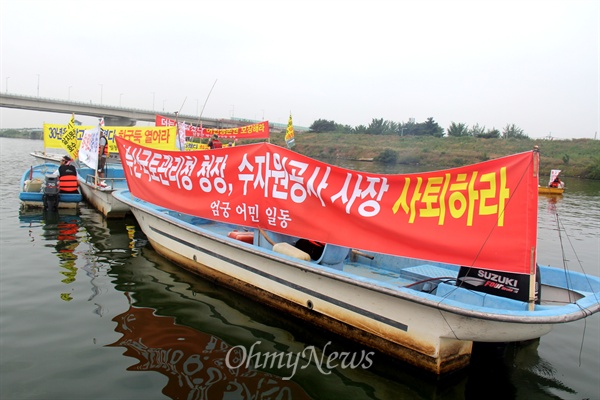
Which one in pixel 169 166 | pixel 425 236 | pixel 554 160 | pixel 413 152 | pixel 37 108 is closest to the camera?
pixel 425 236

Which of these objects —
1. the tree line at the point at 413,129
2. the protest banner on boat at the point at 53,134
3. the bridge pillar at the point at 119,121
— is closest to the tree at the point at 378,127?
the tree line at the point at 413,129

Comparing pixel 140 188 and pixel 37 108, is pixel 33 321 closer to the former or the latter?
pixel 140 188

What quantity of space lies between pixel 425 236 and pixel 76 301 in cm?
550

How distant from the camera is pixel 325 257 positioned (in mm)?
5930

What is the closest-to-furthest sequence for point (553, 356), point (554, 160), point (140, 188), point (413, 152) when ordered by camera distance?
1. point (553, 356)
2. point (140, 188)
3. point (554, 160)
4. point (413, 152)

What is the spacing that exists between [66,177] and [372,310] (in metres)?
12.1

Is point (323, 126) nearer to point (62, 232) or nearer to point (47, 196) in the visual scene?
point (47, 196)

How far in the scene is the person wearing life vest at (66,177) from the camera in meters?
13.2

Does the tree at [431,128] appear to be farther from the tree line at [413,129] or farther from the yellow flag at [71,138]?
the yellow flag at [71,138]

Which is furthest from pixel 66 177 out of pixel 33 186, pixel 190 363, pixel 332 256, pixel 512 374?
pixel 512 374

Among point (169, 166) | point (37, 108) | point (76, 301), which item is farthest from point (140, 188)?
point (37, 108)

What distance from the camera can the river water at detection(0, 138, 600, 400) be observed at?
4430mm

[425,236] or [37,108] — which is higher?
[37,108]

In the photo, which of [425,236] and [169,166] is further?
[169,166]
